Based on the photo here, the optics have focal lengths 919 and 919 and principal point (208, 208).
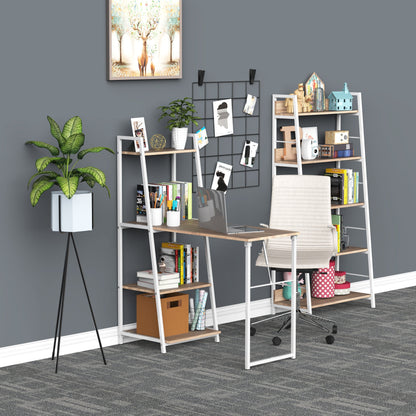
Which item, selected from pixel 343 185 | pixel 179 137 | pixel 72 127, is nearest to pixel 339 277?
pixel 343 185

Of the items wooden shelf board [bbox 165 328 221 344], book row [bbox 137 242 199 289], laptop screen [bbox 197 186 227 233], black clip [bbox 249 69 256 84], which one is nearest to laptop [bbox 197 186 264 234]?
laptop screen [bbox 197 186 227 233]

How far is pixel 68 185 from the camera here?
539cm

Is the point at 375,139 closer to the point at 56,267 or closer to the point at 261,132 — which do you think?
the point at 261,132

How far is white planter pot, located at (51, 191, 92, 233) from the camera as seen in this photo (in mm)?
5492

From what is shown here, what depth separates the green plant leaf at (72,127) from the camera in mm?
5577

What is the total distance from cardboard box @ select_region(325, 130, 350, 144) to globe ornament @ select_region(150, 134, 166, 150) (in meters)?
1.69

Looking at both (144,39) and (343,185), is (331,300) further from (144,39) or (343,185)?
(144,39)

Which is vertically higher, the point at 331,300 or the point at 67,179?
the point at 67,179

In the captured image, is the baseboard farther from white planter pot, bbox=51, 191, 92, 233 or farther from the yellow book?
the yellow book

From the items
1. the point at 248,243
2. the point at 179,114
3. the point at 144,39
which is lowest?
the point at 248,243

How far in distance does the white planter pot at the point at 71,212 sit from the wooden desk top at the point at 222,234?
63cm

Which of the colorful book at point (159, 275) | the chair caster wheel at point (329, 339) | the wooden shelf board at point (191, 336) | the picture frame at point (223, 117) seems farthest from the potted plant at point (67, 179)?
the chair caster wheel at point (329, 339)

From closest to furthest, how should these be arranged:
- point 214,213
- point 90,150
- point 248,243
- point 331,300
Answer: point 248,243
point 90,150
point 214,213
point 331,300

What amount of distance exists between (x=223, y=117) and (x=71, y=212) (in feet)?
5.80
